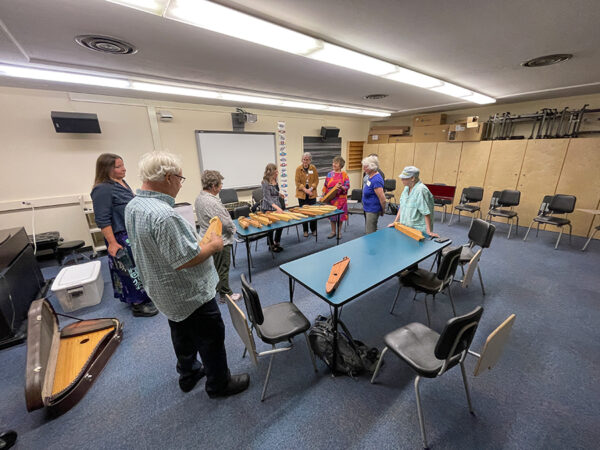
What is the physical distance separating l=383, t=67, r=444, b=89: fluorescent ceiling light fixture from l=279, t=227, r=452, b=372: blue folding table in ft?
6.46

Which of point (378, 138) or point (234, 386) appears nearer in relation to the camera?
point (234, 386)

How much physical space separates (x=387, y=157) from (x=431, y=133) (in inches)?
50.2

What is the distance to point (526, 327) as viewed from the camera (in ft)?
7.36

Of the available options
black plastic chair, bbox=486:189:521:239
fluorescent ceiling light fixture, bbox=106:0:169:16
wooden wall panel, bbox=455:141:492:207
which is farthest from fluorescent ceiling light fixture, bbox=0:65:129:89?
wooden wall panel, bbox=455:141:492:207

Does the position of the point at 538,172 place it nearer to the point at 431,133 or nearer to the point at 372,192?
the point at 431,133

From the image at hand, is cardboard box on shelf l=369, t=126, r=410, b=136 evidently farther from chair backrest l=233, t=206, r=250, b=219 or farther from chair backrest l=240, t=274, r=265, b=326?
chair backrest l=240, t=274, r=265, b=326

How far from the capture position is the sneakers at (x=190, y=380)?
1657mm

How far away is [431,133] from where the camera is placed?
614 centimetres

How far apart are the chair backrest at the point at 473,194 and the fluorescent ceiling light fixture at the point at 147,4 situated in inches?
243

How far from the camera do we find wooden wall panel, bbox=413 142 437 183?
20.3 ft

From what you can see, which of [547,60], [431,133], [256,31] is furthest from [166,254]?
[431,133]

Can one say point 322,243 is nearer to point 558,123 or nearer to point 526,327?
point 526,327

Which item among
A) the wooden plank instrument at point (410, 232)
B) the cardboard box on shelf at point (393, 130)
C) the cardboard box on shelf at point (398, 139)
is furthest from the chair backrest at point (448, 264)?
the cardboard box on shelf at point (393, 130)

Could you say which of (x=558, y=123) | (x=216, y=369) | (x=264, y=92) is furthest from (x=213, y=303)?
(x=558, y=123)
